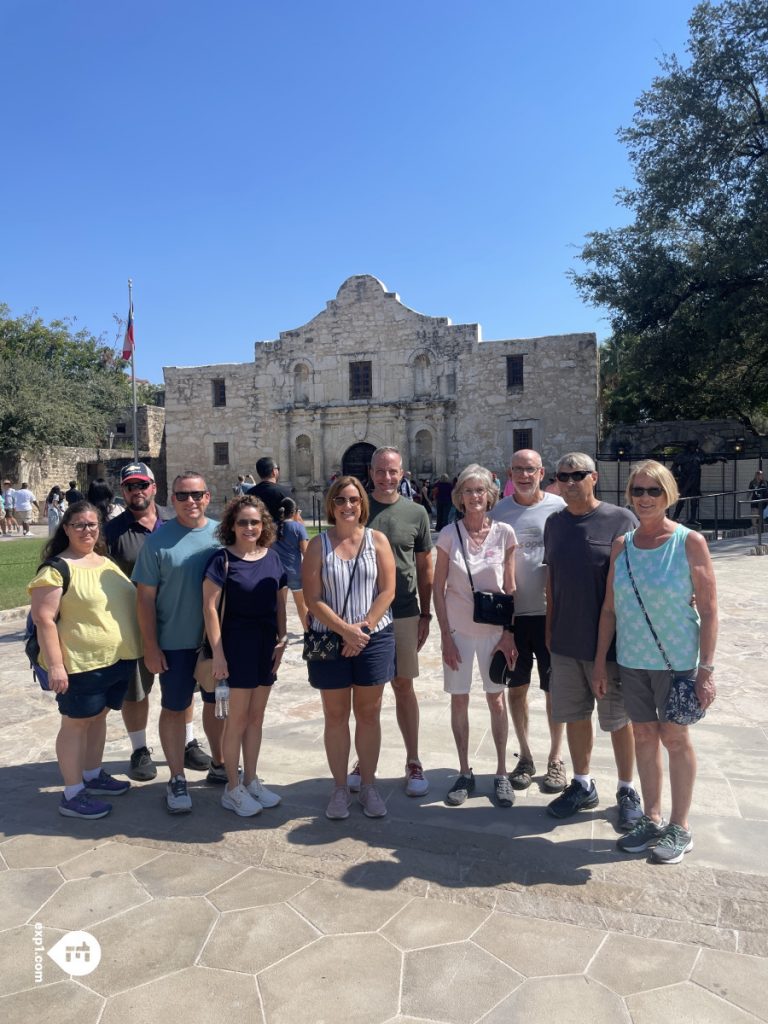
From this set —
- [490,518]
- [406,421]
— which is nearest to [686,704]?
[490,518]

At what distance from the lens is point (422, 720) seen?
530 centimetres

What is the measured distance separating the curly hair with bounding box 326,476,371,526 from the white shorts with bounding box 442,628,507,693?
2.83 ft

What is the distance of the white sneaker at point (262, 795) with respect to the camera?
3.82 m

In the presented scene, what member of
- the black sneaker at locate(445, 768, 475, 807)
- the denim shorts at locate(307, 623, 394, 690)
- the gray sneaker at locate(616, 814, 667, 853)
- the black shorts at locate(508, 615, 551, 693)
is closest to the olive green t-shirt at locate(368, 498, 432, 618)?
the denim shorts at locate(307, 623, 394, 690)

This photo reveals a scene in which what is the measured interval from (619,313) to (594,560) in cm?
1852

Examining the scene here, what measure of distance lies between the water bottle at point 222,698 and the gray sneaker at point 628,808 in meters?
2.04

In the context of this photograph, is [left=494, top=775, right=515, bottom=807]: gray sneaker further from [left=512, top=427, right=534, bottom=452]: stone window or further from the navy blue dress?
[left=512, top=427, right=534, bottom=452]: stone window

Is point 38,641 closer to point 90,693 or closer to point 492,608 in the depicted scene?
point 90,693

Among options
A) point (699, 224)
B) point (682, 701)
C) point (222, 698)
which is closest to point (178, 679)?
point (222, 698)

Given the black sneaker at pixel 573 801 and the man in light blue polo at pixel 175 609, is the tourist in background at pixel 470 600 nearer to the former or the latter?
the black sneaker at pixel 573 801

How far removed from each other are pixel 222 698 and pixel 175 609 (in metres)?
0.55

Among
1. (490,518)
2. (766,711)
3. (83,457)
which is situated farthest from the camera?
(83,457)

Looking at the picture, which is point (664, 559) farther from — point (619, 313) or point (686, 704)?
point (619, 313)

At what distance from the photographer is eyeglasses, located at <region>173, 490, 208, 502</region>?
384 centimetres
